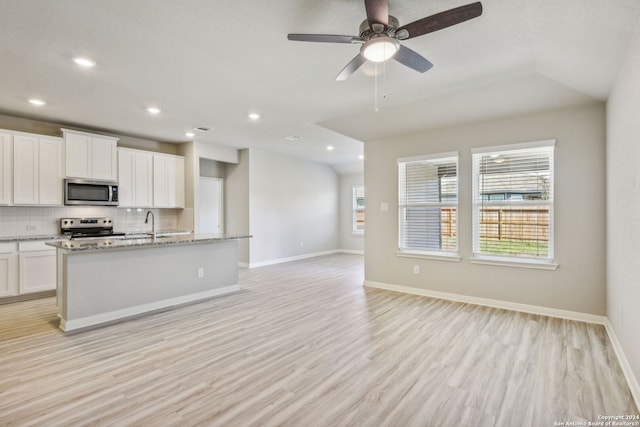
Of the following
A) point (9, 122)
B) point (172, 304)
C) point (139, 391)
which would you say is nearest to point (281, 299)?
point (172, 304)

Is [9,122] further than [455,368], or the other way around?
[9,122]

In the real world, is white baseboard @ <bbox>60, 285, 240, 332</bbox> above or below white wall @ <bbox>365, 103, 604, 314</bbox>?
below

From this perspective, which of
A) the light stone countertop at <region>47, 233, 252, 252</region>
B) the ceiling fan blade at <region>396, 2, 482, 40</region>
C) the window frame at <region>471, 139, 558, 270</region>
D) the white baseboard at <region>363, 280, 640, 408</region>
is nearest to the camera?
the ceiling fan blade at <region>396, 2, 482, 40</region>

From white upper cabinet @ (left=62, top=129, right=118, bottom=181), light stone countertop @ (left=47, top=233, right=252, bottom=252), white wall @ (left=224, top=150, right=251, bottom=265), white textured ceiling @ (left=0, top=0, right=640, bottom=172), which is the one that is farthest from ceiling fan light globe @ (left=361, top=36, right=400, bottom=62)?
white wall @ (left=224, top=150, right=251, bottom=265)

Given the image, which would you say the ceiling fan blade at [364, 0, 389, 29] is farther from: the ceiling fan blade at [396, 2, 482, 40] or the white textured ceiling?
the white textured ceiling

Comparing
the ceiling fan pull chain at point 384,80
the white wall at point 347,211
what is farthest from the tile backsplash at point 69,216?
the white wall at point 347,211

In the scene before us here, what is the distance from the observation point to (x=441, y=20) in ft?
6.35

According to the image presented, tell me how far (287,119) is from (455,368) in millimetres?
3939

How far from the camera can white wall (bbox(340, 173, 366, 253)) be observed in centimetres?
985

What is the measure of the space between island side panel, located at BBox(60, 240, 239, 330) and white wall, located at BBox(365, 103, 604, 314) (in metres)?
2.71

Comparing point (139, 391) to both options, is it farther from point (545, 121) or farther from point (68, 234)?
point (545, 121)

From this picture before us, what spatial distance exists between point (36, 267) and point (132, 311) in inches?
82.7

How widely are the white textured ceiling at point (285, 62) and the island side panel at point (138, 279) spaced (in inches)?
76.3

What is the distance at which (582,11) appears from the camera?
2.03 meters
